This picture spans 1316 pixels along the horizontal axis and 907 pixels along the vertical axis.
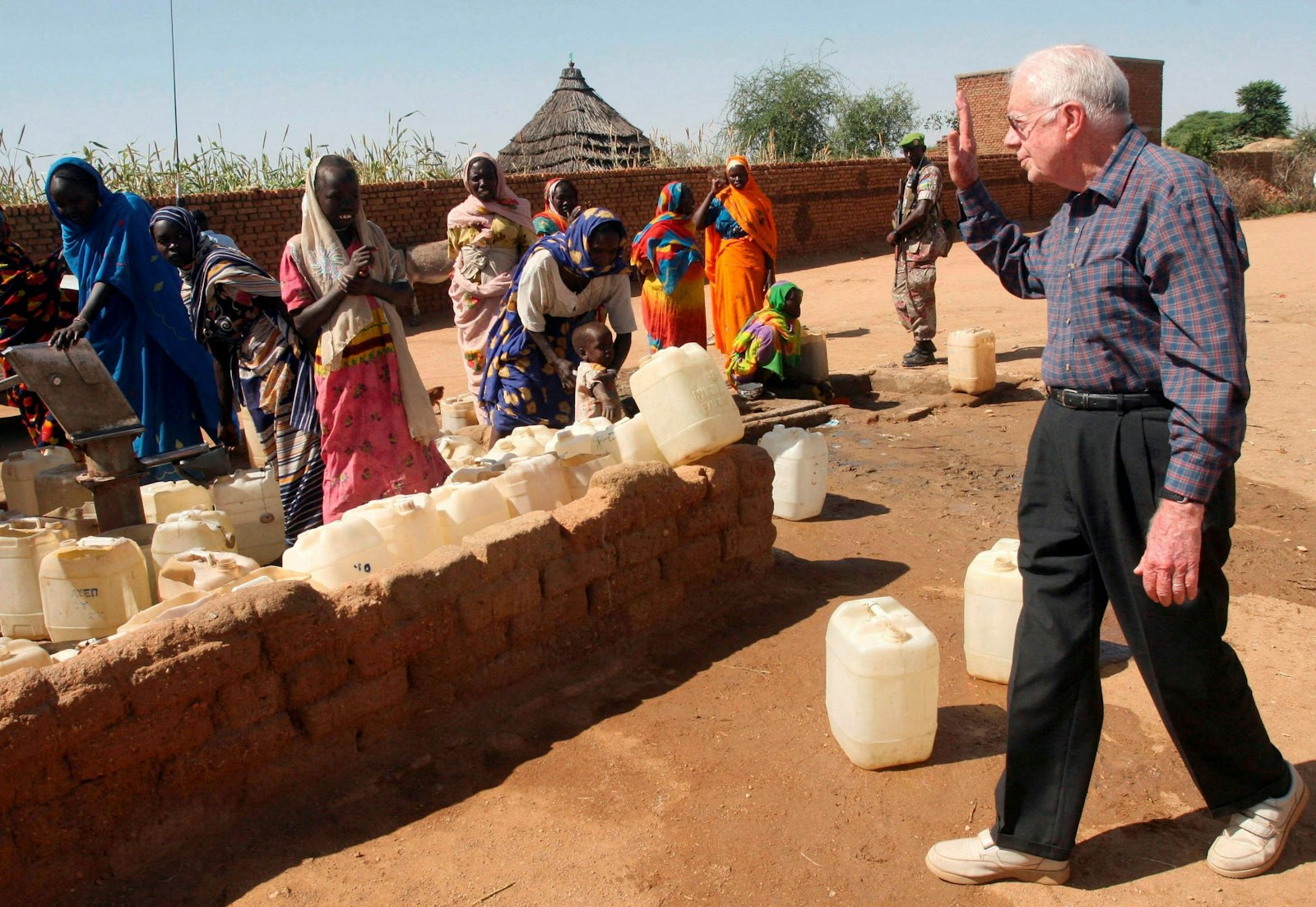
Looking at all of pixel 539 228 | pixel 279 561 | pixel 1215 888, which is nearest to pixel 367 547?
pixel 279 561

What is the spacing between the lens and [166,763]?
2.53m

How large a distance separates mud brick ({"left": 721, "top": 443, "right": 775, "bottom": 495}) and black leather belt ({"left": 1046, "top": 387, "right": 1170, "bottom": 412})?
1.83 m

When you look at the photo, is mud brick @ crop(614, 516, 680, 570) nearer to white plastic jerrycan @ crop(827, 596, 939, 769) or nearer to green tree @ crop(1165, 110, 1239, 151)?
white plastic jerrycan @ crop(827, 596, 939, 769)

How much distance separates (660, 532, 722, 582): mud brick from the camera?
376cm

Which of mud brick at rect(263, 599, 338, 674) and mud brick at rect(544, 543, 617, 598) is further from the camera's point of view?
mud brick at rect(544, 543, 617, 598)

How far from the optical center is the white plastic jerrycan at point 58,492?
15.9 feet

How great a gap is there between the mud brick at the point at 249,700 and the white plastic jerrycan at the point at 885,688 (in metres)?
1.46

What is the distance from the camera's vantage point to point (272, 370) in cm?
428

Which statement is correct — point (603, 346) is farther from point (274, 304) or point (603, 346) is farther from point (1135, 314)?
point (1135, 314)

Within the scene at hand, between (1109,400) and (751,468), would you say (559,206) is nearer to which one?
(751,468)

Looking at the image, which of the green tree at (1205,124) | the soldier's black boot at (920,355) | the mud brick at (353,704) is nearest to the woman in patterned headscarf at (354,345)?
the mud brick at (353,704)

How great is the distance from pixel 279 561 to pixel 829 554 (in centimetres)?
234

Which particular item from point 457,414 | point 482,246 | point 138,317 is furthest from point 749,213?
point 138,317

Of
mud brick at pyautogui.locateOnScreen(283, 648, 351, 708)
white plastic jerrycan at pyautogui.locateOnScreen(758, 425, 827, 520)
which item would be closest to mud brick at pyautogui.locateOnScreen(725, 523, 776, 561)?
white plastic jerrycan at pyautogui.locateOnScreen(758, 425, 827, 520)
